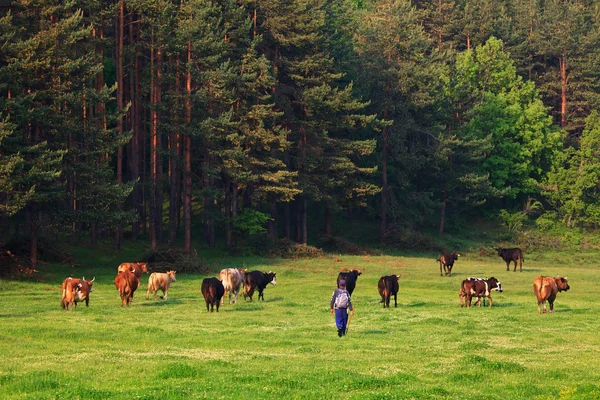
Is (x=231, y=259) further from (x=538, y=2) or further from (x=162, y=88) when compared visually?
(x=538, y=2)

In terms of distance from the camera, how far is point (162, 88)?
68.0 m

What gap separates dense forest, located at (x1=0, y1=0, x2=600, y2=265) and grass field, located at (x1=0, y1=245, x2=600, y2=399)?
11.1 m

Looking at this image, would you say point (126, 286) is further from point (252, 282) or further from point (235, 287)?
point (252, 282)

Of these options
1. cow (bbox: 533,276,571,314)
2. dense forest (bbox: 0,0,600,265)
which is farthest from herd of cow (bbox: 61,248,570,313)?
dense forest (bbox: 0,0,600,265)

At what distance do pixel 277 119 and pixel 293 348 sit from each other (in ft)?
154

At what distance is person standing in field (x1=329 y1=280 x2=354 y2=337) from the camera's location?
1009 inches

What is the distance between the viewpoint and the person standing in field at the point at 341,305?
2564 centimetres

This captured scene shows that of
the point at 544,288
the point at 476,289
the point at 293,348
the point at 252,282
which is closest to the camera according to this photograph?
the point at 293,348

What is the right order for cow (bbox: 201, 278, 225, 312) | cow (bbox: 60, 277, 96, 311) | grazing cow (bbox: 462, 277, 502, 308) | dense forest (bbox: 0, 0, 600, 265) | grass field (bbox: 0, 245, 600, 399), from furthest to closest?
dense forest (bbox: 0, 0, 600, 265)
grazing cow (bbox: 462, 277, 502, 308)
cow (bbox: 201, 278, 225, 312)
cow (bbox: 60, 277, 96, 311)
grass field (bbox: 0, 245, 600, 399)

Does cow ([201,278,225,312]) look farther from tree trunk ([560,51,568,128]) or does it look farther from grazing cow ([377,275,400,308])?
tree trunk ([560,51,568,128])

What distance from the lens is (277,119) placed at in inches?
2741

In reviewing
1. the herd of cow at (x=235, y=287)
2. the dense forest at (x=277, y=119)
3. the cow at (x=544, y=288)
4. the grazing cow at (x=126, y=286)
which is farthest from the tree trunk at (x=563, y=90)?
the grazing cow at (x=126, y=286)

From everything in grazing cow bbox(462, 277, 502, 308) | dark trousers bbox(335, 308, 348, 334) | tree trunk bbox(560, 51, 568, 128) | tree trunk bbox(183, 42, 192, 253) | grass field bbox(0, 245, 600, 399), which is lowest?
grass field bbox(0, 245, 600, 399)

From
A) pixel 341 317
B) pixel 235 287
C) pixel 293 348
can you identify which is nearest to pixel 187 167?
pixel 235 287
